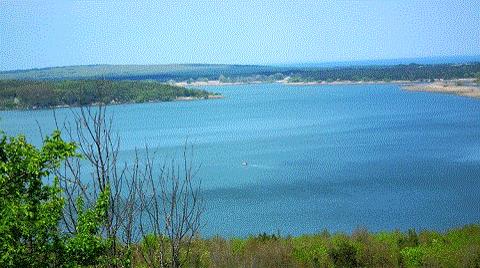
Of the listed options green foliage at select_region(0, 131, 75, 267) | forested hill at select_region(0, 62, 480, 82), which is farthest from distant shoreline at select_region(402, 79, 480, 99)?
green foliage at select_region(0, 131, 75, 267)

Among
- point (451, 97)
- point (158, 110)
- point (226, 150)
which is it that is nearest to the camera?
point (226, 150)

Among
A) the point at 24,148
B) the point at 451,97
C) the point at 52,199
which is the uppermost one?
the point at 24,148

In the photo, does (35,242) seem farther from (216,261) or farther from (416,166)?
(416,166)

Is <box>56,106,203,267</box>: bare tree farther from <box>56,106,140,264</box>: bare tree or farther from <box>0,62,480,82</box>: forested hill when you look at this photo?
<box>0,62,480,82</box>: forested hill

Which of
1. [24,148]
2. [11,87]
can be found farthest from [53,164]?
[11,87]

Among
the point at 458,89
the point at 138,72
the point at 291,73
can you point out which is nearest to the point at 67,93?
the point at 458,89

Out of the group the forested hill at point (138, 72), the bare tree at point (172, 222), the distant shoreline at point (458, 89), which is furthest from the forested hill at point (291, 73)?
the bare tree at point (172, 222)

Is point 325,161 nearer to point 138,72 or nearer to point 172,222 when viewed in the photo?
point 172,222

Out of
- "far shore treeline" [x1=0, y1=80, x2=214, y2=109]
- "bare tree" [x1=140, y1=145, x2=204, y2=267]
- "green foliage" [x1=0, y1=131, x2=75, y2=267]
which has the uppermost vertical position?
"green foliage" [x1=0, y1=131, x2=75, y2=267]
